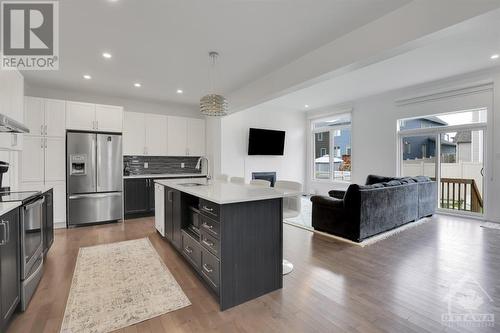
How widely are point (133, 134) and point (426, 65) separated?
20.1 feet

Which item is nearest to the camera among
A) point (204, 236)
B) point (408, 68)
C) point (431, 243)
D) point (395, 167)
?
point (204, 236)

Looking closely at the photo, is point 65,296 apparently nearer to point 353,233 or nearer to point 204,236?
point 204,236

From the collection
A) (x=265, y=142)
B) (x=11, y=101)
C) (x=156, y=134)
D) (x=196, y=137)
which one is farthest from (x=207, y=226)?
(x=265, y=142)

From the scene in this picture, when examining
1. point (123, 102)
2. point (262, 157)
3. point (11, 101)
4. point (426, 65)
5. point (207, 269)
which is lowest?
point (207, 269)

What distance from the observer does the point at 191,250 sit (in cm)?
256

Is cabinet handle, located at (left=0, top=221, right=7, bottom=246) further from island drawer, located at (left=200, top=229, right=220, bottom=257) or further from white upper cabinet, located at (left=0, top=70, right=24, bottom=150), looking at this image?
white upper cabinet, located at (left=0, top=70, right=24, bottom=150)

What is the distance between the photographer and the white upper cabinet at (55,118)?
14.1 feet

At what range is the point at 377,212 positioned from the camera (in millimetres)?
3666

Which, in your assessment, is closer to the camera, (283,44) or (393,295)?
(393,295)

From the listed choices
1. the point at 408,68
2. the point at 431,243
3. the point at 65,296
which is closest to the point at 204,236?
the point at 65,296

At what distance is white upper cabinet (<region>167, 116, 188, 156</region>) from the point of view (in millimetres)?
5841

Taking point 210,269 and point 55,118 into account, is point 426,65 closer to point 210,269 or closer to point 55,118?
point 210,269

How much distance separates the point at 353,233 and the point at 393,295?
1375mm
